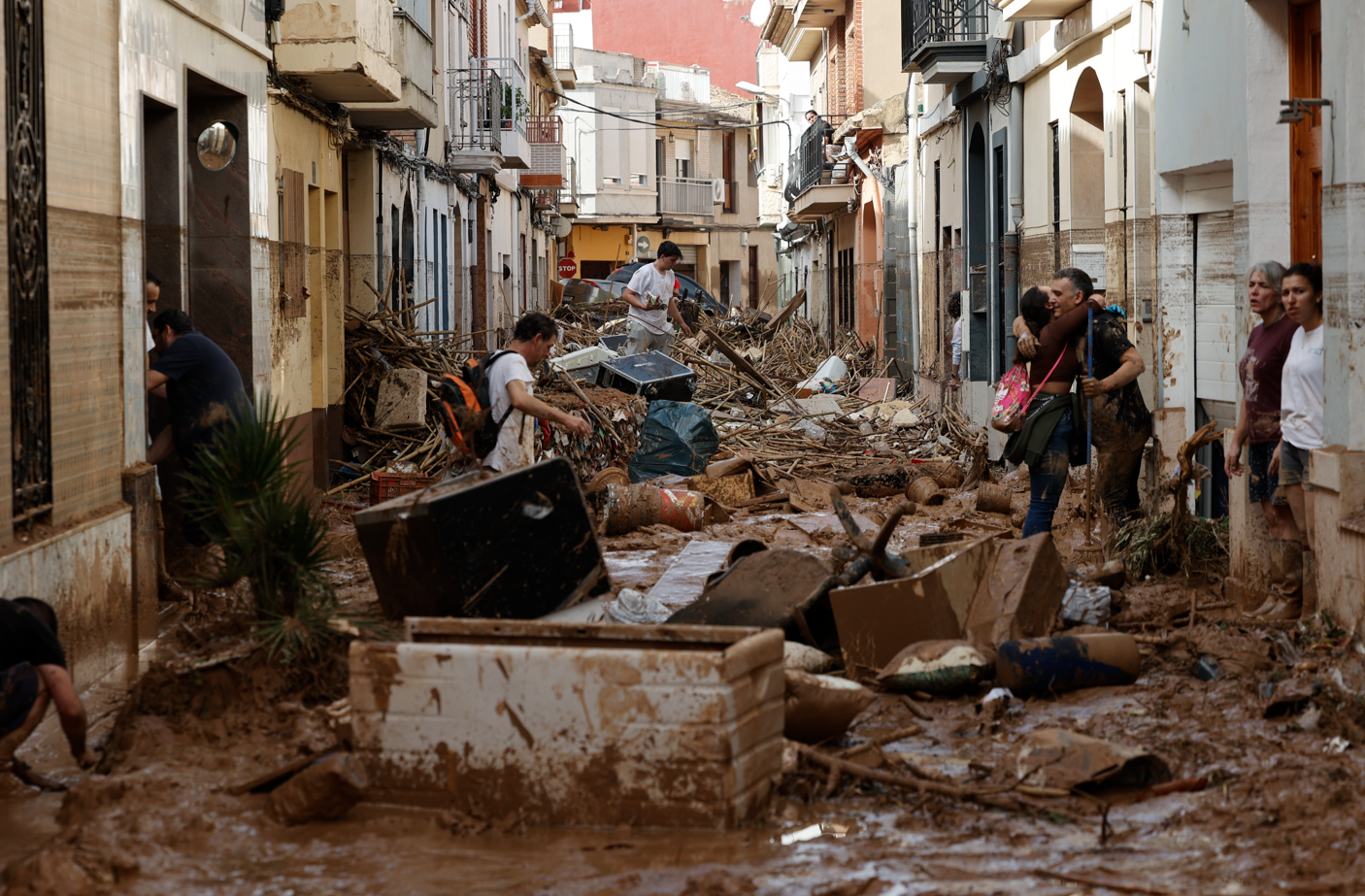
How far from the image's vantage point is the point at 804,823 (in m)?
4.70

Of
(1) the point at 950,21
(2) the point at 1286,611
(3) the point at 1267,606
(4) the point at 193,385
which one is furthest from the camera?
(1) the point at 950,21

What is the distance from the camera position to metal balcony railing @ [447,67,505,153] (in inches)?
887

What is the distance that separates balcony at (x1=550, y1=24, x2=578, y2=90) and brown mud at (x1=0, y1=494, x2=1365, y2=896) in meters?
42.9

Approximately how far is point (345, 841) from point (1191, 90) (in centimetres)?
792

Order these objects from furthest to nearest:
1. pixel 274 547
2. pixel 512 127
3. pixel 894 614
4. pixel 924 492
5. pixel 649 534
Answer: pixel 512 127
pixel 924 492
pixel 649 534
pixel 894 614
pixel 274 547

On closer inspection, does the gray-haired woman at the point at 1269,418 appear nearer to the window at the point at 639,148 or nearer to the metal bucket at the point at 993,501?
the metal bucket at the point at 993,501

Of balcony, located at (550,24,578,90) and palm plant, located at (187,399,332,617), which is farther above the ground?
balcony, located at (550,24,578,90)

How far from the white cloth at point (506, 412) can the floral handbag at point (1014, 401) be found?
2.79 meters

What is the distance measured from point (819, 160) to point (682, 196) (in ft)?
82.8

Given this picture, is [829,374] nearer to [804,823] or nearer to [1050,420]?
[1050,420]

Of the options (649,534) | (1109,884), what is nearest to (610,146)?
(649,534)

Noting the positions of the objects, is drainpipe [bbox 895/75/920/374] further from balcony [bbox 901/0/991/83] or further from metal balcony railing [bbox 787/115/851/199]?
metal balcony railing [bbox 787/115/851/199]

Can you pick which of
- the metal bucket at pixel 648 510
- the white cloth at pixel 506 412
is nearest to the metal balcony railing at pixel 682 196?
the metal bucket at pixel 648 510

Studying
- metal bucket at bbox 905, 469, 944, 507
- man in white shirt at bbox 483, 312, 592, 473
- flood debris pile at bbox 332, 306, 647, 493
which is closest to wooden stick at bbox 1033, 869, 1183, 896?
man in white shirt at bbox 483, 312, 592, 473
